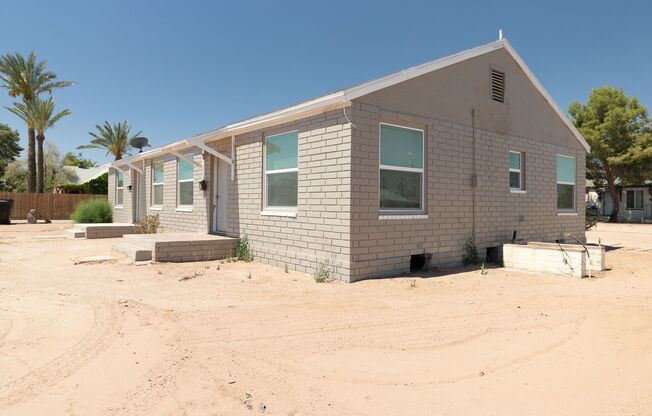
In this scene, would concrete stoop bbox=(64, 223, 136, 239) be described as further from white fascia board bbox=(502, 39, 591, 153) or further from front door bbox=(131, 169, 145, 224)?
white fascia board bbox=(502, 39, 591, 153)

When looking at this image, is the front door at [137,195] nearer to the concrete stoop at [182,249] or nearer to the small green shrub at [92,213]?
the small green shrub at [92,213]

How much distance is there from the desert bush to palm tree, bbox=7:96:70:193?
20306 mm

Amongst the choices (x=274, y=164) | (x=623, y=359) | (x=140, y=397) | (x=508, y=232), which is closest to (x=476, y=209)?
(x=508, y=232)

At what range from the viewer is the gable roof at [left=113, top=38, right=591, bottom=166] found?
7.22 metres

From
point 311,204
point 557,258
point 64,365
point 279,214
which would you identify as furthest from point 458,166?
point 64,365

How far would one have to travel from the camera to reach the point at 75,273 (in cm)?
802

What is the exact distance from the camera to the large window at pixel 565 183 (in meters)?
12.0

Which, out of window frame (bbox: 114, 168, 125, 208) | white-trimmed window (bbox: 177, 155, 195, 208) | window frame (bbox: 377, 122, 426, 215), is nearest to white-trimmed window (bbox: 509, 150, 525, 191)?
window frame (bbox: 377, 122, 426, 215)

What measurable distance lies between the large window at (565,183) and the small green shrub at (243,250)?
28.8 feet

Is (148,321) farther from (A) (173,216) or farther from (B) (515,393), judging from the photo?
(A) (173,216)

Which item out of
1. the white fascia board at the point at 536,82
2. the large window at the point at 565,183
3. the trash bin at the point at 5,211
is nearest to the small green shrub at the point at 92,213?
the trash bin at the point at 5,211

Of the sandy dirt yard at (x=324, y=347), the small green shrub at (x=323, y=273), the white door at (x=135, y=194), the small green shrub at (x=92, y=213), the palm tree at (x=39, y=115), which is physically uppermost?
the palm tree at (x=39, y=115)

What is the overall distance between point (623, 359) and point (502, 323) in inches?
51.4

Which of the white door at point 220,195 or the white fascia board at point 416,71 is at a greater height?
the white fascia board at point 416,71
